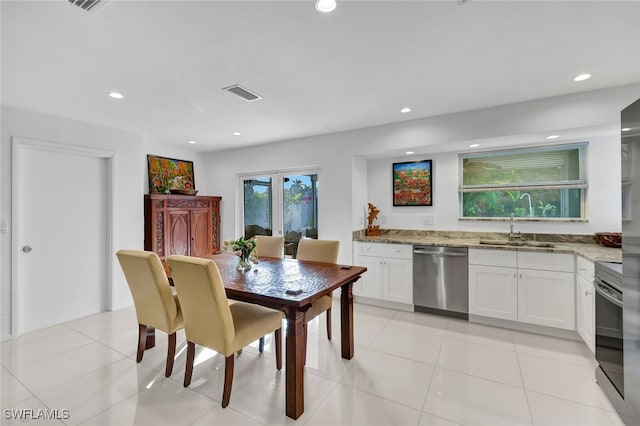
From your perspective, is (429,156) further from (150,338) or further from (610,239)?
(150,338)

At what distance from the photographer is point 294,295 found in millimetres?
1897

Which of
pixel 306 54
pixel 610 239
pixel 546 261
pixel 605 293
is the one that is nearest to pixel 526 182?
pixel 610 239

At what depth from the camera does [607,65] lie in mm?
2213

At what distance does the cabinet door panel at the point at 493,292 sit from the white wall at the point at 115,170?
14.4ft

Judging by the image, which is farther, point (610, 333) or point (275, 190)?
point (275, 190)

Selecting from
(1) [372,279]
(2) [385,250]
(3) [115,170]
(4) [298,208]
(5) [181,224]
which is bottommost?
(1) [372,279]

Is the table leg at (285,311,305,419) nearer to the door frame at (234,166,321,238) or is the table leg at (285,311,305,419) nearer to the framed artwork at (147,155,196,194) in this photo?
the door frame at (234,166,321,238)

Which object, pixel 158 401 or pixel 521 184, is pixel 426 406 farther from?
pixel 521 184

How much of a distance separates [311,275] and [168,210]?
293cm

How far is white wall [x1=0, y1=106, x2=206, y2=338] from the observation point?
2.92m

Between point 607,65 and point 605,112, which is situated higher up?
point 607,65

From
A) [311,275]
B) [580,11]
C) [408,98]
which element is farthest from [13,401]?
[580,11]

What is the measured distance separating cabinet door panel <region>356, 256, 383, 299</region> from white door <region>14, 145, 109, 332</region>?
11.4 ft

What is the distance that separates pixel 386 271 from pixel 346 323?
1.37 metres
